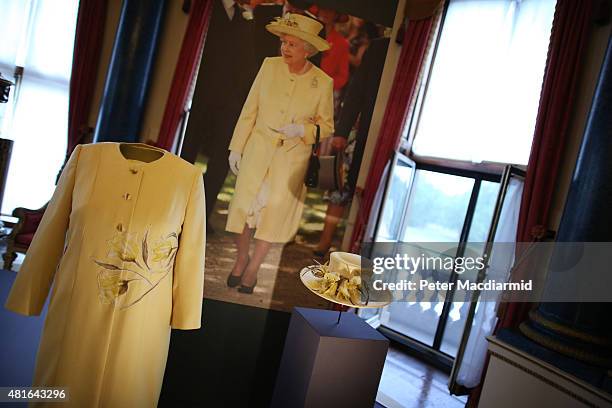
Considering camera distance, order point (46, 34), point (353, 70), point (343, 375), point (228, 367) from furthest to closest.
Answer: point (46, 34), point (353, 70), point (228, 367), point (343, 375)

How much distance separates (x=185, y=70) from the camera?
520cm

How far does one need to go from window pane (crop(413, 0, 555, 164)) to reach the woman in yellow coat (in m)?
1.82

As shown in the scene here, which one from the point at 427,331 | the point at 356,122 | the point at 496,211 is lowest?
the point at 427,331

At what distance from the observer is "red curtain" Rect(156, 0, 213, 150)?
16.9 ft

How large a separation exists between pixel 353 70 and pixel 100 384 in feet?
9.96

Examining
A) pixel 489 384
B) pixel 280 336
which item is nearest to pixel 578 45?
pixel 489 384

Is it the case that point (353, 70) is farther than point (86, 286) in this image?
Yes

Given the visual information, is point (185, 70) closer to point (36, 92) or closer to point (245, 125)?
point (36, 92)

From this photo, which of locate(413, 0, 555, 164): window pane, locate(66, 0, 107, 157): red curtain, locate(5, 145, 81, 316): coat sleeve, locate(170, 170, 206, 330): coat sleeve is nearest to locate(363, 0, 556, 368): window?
locate(413, 0, 555, 164): window pane

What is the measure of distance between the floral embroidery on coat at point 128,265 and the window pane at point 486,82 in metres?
3.75

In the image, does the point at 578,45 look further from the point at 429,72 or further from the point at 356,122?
the point at 356,122

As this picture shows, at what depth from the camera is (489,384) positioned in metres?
2.87

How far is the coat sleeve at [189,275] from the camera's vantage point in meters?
1.88

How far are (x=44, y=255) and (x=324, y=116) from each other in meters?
2.46
